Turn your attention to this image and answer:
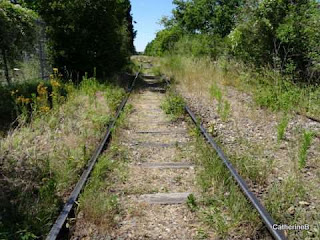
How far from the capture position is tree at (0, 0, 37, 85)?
8383 mm

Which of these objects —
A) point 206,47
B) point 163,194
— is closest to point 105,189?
point 163,194

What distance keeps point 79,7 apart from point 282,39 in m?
7.58

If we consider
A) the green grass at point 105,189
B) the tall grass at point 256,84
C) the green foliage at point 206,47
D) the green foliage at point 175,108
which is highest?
the green foliage at point 206,47

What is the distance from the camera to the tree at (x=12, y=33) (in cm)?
838

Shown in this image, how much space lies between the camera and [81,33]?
12773 millimetres

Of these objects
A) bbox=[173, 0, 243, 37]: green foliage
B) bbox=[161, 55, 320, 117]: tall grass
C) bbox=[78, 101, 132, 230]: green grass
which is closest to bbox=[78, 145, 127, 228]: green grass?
bbox=[78, 101, 132, 230]: green grass

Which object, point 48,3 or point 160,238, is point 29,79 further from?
point 160,238

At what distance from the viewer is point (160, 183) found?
4.36m

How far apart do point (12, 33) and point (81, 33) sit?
432 centimetres

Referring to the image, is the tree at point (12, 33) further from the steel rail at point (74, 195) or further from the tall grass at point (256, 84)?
the tall grass at point (256, 84)

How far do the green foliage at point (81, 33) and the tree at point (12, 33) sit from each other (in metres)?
2.52

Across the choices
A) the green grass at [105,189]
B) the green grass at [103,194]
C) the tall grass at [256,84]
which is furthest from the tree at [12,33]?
the tall grass at [256,84]

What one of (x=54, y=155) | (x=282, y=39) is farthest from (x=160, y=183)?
(x=282, y=39)

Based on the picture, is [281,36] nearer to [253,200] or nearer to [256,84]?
[256,84]
